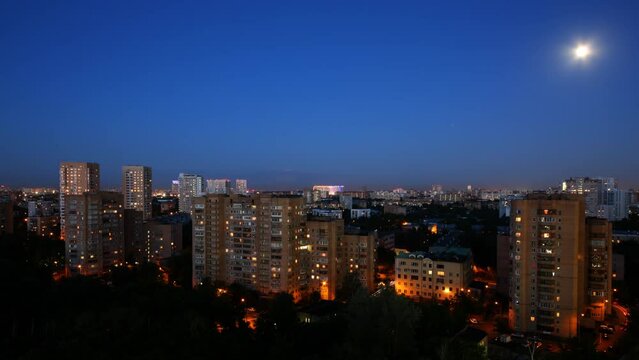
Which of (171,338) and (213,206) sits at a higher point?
(213,206)

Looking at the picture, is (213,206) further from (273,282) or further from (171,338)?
(171,338)

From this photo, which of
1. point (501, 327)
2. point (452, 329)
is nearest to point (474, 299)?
point (501, 327)

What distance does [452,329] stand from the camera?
9281 mm

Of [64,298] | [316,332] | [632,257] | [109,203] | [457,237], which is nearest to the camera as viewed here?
[316,332]

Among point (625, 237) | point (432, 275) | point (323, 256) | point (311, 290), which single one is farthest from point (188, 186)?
point (625, 237)

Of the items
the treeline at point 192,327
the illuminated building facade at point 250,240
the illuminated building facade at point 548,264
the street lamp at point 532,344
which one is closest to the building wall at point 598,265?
the illuminated building facade at point 548,264

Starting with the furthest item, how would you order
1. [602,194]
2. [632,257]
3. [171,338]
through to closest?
[602,194], [632,257], [171,338]

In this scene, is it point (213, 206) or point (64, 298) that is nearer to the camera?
point (64, 298)

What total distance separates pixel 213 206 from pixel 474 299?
832 centimetres

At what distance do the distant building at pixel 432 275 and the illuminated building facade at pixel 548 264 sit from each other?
2386mm

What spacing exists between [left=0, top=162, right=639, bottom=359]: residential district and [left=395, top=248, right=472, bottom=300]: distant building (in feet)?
0.13

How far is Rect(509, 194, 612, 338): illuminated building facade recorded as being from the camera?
10172 millimetres

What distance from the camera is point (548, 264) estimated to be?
10.3 m

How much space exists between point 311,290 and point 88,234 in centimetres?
852
